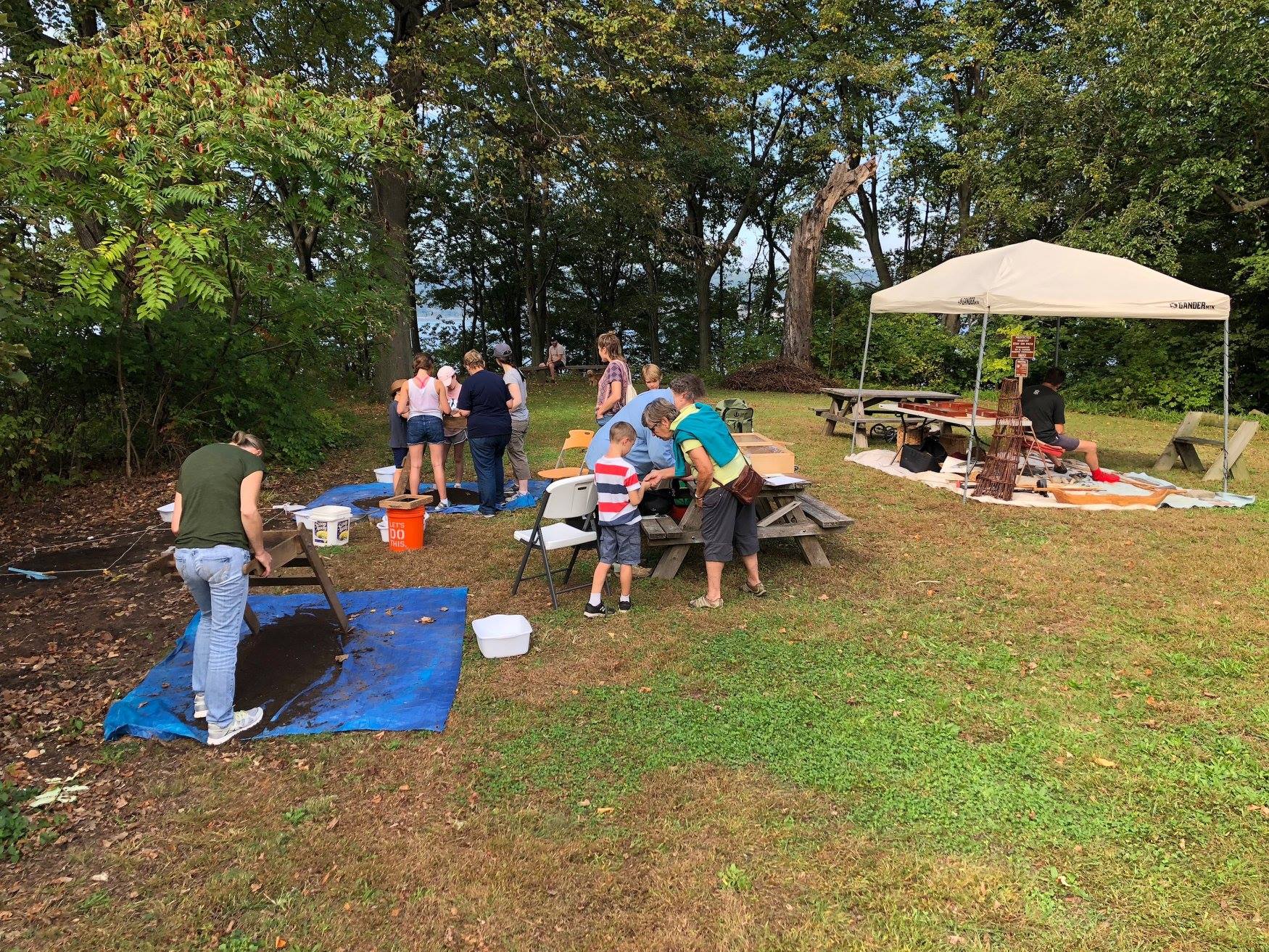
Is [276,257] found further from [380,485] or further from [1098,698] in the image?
[1098,698]

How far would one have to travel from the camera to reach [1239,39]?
11688mm

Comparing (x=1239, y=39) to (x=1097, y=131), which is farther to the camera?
(x=1097, y=131)

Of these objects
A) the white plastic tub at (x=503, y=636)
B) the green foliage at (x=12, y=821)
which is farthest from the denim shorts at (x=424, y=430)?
the green foliage at (x=12, y=821)

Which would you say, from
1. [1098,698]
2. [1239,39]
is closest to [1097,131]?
[1239,39]

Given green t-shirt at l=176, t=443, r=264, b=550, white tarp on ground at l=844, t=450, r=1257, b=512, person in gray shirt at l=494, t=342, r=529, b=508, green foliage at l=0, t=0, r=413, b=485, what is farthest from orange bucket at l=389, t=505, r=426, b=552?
white tarp on ground at l=844, t=450, r=1257, b=512

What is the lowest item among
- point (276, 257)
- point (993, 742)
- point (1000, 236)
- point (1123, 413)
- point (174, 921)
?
point (174, 921)

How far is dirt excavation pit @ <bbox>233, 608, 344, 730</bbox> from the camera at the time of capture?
12.6 ft

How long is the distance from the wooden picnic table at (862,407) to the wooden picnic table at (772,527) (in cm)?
544

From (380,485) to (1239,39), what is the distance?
1488 centimetres

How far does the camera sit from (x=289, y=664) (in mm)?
4246

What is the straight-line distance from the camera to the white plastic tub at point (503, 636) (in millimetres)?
4297

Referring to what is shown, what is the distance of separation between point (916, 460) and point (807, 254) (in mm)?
11500

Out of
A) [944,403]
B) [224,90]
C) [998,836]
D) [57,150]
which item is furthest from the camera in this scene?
[944,403]

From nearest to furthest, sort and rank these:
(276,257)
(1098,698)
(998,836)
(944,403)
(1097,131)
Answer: (998,836)
(1098,698)
(276,257)
(944,403)
(1097,131)
